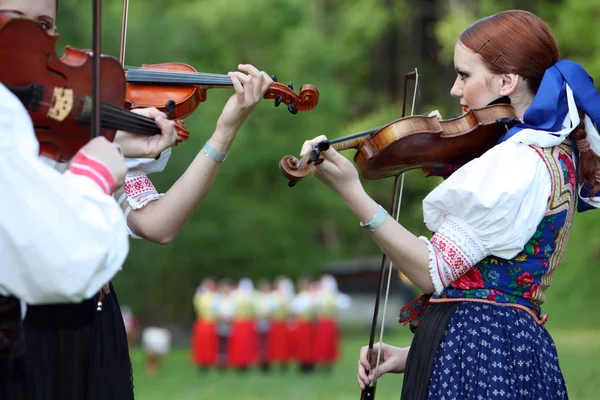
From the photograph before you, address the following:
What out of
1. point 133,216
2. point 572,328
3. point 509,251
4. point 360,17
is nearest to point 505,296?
point 509,251

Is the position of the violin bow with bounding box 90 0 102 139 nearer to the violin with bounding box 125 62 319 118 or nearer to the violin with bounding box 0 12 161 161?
the violin with bounding box 0 12 161 161

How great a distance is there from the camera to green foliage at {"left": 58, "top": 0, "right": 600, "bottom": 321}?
63.0 feet

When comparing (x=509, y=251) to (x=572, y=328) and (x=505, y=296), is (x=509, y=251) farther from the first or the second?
(x=572, y=328)

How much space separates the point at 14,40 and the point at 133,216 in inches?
26.1

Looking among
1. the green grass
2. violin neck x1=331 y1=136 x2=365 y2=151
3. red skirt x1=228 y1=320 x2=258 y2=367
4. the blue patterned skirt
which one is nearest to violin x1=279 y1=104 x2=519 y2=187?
violin neck x1=331 y1=136 x2=365 y2=151

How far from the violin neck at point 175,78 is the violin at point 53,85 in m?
0.55

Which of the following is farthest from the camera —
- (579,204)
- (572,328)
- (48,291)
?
(572,328)

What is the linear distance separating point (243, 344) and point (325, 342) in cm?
127

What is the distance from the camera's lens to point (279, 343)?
575 inches

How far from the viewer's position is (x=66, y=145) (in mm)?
2119

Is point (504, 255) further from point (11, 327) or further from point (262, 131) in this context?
point (262, 131)

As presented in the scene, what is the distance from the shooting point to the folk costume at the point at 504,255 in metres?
2.49

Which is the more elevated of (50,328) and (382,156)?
(382,156)

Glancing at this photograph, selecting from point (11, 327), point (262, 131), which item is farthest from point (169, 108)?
point (262, 131)
